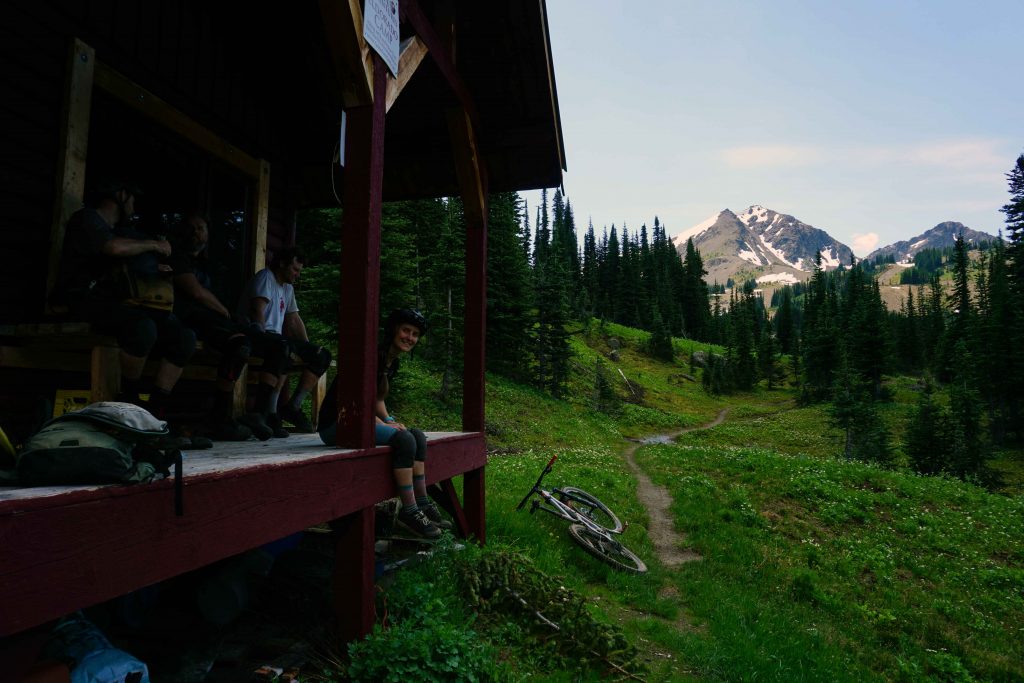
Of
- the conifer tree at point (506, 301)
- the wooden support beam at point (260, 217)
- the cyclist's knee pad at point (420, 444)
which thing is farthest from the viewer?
the conifer tree at point (506, 301)

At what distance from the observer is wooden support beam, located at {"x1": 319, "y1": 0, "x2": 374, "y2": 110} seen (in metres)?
3.65

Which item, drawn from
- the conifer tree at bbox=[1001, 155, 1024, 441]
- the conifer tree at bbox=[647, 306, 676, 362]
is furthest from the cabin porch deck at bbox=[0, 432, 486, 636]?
the conifer tree at bbox=[647, 306, 676, 362]

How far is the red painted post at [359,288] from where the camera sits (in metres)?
3.91

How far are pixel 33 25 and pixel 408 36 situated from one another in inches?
118

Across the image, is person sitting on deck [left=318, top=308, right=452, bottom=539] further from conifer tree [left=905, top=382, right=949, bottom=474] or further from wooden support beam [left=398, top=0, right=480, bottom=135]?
conifer tree [left=905, top=382, right=949, bottom=474]

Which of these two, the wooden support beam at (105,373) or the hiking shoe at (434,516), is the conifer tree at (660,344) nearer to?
the hiking shoe at (434,516)

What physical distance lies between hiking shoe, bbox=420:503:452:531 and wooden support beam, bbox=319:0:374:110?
3.36 m

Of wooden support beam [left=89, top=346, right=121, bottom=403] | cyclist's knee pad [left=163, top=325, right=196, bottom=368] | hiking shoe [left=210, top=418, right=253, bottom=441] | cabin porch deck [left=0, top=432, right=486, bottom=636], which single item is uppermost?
cyclist's knee pad [left=163, top=325, right=196, bottom=368]

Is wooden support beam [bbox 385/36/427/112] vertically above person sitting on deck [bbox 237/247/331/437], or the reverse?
wooden support beam [bbox 385/36/427/112]

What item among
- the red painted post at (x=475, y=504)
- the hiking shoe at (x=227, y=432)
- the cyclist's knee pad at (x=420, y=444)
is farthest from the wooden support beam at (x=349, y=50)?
the red painted post at (x=475, y=504)

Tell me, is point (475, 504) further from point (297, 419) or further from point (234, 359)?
point (234, 359)

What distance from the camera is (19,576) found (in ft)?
5.69

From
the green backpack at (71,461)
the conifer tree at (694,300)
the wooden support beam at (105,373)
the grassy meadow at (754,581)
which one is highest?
the conifer tree at (694,300)

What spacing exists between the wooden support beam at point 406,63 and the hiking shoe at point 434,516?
136 inches
